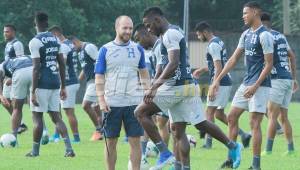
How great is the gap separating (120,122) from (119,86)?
481 mm

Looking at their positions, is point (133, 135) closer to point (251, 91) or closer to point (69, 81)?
point (251, 91)

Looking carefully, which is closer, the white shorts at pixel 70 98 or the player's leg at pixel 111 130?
the player's leg at pixel 111 130

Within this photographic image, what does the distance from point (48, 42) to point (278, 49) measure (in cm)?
386

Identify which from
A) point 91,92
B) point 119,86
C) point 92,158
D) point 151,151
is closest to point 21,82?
point 91,92

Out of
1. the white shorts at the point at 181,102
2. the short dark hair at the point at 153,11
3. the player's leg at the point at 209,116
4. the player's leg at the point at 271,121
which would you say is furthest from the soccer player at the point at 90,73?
the short dark hair at the point at 153,11

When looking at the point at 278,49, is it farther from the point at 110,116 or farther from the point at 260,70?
the point at 110,116

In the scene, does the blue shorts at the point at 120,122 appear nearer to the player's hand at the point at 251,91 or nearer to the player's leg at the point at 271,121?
the player's hand at the point at 251,91

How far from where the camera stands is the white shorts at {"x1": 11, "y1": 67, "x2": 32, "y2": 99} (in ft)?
61.7

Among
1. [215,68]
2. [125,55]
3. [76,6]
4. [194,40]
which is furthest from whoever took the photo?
[76,6]

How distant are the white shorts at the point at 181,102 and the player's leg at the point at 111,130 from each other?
58 cm

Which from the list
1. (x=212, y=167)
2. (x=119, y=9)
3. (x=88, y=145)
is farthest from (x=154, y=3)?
(x=212, y=167)

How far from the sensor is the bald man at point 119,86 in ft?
40.8

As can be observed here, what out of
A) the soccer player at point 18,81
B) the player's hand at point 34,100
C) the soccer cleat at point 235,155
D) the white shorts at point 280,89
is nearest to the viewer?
the soccer cleat at point 235,155

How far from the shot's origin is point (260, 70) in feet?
45.6
